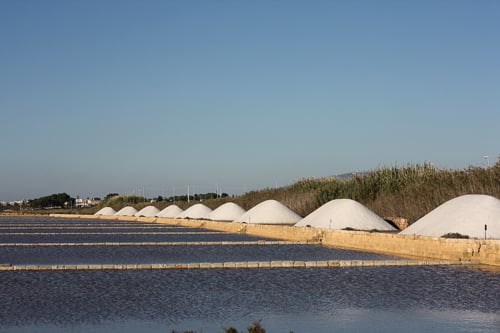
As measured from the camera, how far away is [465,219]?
570 inches

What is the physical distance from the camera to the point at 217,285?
10.1 metres

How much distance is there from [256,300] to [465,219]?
23.7 feet

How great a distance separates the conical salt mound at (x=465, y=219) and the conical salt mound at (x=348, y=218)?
360cm

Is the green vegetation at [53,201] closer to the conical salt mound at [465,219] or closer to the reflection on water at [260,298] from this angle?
the conical salt mound at [465,219]

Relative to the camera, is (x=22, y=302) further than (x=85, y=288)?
No

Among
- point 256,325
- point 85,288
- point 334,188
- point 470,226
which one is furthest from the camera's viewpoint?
point 334,188

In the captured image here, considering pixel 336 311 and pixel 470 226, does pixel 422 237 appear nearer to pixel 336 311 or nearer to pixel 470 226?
pixel 470 226

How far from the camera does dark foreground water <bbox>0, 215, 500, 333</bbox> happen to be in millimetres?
6906

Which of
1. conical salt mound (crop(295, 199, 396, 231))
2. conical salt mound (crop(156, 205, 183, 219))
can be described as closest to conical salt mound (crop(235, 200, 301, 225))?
conical salt mound (crop(295, 199, 396, 231))

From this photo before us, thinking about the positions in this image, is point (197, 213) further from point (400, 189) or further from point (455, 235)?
point (455, 235)

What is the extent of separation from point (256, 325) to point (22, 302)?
16.2 ft

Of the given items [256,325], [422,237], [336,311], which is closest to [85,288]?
[336,311]

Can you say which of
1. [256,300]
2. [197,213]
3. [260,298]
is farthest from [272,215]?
[256,300]

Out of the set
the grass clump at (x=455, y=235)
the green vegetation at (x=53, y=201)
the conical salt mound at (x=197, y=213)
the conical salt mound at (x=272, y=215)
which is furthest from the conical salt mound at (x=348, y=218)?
the green vegetation at (x=53, y=201)
